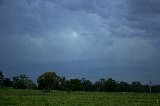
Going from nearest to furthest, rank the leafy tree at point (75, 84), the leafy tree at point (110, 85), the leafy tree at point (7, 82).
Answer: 1. the leafy tree at point (75, 84)
2. the leafy tree at point (110, 85)
3. the leafy tree at point (7, 82)

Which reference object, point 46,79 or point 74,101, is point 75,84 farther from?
point 74,101

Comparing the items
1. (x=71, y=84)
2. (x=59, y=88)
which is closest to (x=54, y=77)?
(x=71, y=84)

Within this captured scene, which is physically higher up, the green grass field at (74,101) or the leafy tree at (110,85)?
the leafy tree at (110,85)

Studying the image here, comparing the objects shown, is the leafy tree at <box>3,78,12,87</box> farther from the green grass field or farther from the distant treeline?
the green grass field

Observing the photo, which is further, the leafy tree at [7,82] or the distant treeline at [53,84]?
the leafy tree at [7,82]

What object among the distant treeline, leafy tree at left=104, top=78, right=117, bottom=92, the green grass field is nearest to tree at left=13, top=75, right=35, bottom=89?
the distant treeline

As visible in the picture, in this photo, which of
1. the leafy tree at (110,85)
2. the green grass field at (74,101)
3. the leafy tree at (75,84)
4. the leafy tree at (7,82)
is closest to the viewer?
the green grass field at (74,101)

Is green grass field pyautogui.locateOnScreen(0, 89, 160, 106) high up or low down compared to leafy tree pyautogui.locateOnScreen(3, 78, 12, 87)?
down

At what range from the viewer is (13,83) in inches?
7352

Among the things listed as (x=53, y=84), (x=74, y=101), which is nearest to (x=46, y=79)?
(x=53, y=84)

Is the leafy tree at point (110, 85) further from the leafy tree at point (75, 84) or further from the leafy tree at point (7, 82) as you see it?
the leafy tree at point (7, 82)

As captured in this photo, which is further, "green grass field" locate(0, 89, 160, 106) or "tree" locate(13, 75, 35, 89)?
"tree" locate(13, 75, 35, 89)

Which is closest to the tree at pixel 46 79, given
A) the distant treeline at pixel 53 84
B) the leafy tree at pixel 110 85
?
the distant treeline at pixel 53 84

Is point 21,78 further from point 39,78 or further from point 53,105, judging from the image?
point 53,105
